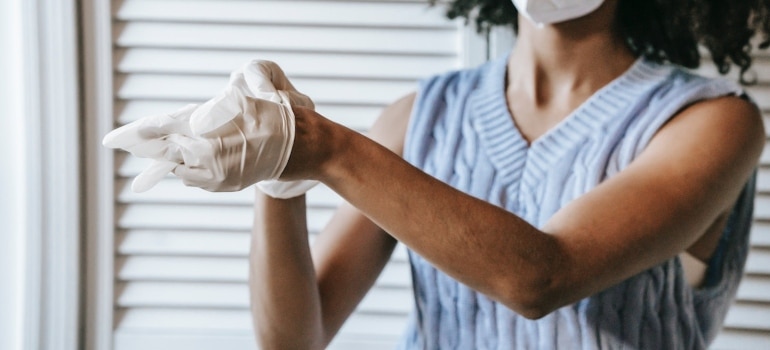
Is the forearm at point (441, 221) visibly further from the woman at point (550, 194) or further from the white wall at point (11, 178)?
the white wall at point (11, 178)

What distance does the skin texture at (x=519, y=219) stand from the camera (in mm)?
657

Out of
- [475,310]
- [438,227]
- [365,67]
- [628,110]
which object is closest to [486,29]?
[365,67]

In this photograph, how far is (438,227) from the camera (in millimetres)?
655

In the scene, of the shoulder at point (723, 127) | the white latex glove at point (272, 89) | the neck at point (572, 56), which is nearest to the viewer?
the white latex glove at point (272, 89)

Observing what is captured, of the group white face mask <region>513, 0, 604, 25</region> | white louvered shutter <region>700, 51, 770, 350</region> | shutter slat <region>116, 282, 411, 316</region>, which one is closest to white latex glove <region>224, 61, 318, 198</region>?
white face mask <region>513, 0, 604, 25</region>

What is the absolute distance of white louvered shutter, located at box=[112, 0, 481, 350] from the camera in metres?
1.16

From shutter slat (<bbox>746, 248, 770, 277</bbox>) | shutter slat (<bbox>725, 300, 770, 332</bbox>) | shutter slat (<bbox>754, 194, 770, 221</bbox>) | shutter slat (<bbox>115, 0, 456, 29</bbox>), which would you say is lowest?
shutter slat (<bbox>725, 300, 770, 332</bbox>)

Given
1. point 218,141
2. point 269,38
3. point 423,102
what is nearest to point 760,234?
point 423,102

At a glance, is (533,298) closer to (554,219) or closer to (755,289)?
(554,219)

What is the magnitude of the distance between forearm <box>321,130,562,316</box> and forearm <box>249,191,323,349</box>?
216mm

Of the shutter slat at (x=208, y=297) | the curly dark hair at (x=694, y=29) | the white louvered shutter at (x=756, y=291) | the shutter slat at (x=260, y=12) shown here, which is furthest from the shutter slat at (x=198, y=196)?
the white louvered shutter at (x=756, y=291)

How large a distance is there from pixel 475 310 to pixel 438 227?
345 mm

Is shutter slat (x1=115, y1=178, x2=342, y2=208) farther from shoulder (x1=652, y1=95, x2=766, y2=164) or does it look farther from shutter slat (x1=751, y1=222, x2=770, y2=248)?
shutter slat (x1=751, y1=222, x2=770, y2=248)

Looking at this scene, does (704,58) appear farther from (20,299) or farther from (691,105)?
(20,299)
